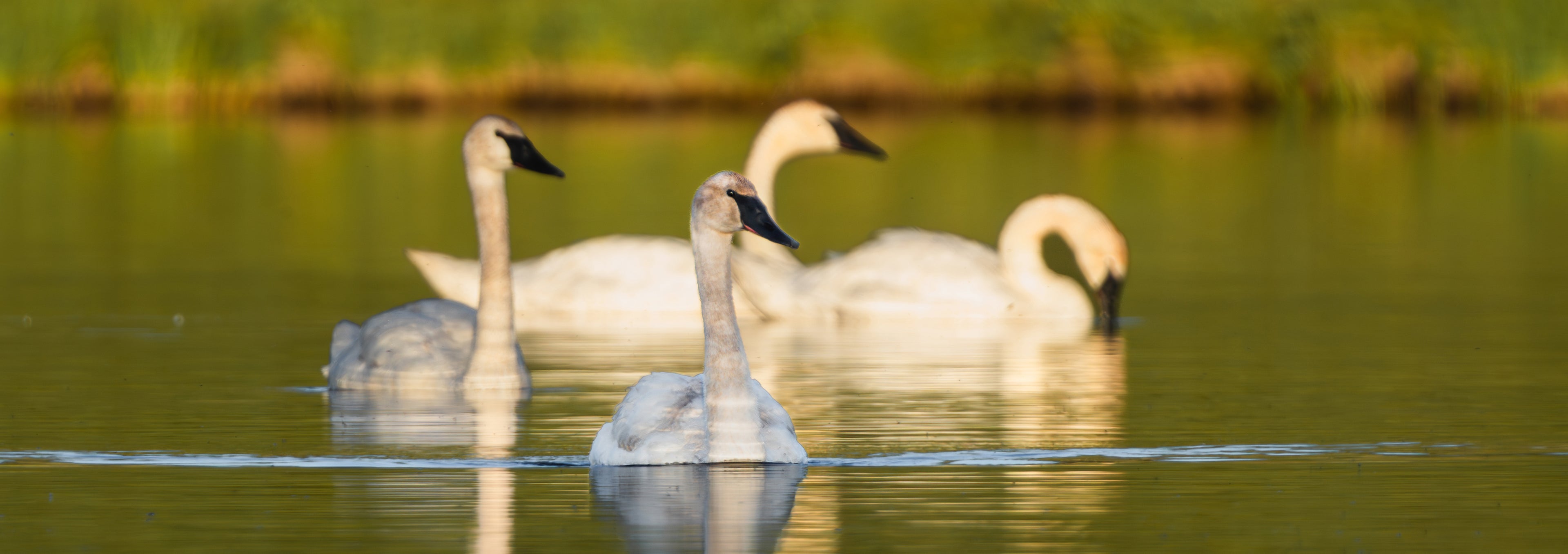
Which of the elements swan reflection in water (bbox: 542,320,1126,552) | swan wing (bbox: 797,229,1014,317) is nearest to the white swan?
swan wing (bbox: 797,229,1014,317)

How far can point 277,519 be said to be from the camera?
28.8ft

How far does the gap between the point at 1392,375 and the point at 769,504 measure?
16.6ft

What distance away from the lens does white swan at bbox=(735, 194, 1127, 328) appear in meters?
17.0

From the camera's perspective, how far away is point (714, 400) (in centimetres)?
970

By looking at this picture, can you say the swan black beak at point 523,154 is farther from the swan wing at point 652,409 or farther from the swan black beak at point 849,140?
the swan black beak at point 849,140

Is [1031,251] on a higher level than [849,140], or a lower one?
lower

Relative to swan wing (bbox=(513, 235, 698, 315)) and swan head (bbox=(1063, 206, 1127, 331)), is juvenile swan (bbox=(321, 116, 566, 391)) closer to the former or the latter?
swan wing (bbox=(513, 235, 698, 315))

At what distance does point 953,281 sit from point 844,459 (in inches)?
273

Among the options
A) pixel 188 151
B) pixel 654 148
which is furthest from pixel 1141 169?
pixel 188 151

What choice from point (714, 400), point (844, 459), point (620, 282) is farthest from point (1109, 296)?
point (714, 400)

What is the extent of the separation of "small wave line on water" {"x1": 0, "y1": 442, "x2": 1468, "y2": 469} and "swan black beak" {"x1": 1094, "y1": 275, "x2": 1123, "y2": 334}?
645 centimetres

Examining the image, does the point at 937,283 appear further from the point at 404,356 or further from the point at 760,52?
the point at 760,52

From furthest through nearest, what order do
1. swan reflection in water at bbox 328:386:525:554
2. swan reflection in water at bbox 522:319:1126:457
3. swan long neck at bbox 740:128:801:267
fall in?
swan long neck at bbox 740:128:801:267
swan reflection in water at bbox 522:319:1126:457
swan reflection in water at bbox 328:386:525:554

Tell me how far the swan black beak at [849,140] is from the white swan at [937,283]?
1641mm
